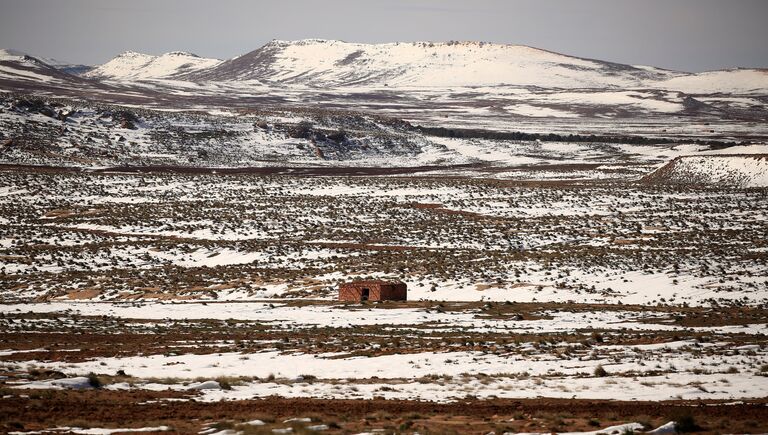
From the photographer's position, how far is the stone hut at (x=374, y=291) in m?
35.1

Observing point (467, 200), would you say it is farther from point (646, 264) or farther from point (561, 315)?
point (561, 315)

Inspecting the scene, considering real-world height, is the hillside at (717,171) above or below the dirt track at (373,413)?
above

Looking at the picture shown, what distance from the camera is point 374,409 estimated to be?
55.7ft

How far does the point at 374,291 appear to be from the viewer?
35219 millimetres

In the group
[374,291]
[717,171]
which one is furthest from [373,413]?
[717,171]

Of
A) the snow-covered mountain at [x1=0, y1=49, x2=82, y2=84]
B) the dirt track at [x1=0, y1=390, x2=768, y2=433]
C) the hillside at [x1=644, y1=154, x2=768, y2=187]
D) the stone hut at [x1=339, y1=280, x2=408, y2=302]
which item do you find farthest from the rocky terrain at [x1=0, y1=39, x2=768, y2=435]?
the snow-covered mountain at [x1=0, y1=49, x2=82, y2=84]

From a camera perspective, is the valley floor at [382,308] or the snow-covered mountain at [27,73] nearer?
the valley floor at [382,308]

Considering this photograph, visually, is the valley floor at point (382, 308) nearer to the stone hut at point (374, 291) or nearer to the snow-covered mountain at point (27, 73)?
the stone hut at point (374, 291)

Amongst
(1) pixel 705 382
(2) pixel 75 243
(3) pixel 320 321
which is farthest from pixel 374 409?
(2) pixel 75 243

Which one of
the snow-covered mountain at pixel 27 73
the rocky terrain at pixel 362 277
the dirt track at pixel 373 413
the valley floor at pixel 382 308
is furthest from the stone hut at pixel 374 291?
the snow-covered mountain at pixel 27 73

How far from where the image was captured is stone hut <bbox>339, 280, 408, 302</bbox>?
35.1 meters

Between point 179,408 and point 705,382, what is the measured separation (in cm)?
1094

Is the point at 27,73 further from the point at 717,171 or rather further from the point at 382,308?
the point at 382,308

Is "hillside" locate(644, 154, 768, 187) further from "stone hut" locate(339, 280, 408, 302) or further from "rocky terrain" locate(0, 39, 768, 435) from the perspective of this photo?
"stone hut" locate(339, 280, 408, 302)
